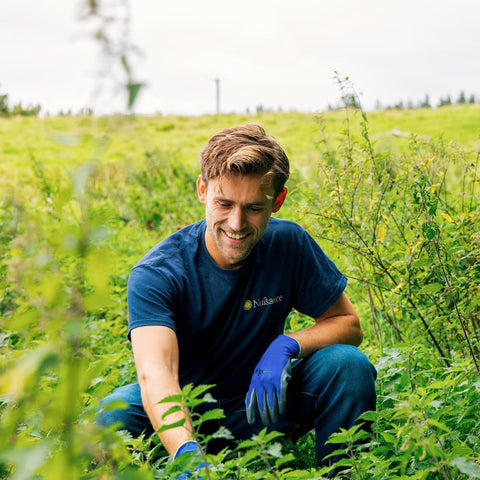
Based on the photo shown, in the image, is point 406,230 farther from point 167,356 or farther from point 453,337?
point 167,356

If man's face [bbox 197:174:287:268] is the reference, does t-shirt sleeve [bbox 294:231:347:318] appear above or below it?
below

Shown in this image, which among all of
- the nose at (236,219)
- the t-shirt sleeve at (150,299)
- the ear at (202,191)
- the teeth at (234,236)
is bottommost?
the t-shirt sleeve at (150,299)

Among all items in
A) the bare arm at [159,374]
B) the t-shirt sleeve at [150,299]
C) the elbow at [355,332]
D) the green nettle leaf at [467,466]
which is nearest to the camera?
the green nettle leaf at [467,466]

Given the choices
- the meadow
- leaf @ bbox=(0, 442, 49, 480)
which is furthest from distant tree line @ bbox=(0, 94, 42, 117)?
leaf @ bbox=(0, 442, 49, 480)

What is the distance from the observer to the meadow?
23.0 inches

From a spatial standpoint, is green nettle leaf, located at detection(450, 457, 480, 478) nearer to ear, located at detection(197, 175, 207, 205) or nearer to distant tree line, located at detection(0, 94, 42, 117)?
distant tree line, located at detection(0, 94, 42, 117)

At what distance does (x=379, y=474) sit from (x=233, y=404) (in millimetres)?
916

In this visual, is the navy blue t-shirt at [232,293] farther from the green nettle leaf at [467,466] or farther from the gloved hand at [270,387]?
the green nettle leaf at [467,466]

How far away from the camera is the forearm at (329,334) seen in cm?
261

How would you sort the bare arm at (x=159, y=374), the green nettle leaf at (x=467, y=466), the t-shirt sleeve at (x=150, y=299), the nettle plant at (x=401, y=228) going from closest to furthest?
Answer: the green nettle leaf at (x=467, y=466), the bare arm at (x=159, y=374), the t-shirt sleeve at (x=150, y=299), the nettle plant at (x=401, y=228)

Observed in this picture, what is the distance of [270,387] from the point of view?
234 cm

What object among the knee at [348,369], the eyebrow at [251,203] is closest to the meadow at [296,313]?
the knee at [348,369]

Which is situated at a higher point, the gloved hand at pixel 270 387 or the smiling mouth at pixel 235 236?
the smiling mouth at pixel 235 236

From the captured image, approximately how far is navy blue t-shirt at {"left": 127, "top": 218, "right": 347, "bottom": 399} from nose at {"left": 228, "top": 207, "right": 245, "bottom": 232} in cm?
26
